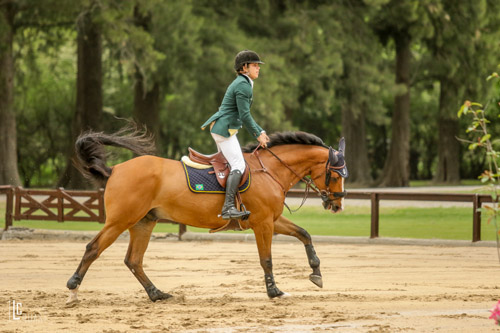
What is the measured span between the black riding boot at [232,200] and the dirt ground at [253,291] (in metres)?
Answer: 1.04

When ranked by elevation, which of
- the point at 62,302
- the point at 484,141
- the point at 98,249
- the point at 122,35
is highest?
the point at 122,35

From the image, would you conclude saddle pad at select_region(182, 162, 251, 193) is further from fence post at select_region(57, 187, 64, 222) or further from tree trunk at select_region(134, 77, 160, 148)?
tree trunk at select_region(134, 77, 160, 148)

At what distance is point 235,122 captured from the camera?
32.6ft

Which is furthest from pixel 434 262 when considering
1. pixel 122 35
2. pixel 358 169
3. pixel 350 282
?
pixel 358 169

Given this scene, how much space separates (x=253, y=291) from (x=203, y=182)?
1.69 metres

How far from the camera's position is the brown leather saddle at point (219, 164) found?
985 centimetres

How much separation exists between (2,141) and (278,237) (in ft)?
54.6

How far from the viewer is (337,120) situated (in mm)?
48562

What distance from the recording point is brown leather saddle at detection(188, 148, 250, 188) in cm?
985

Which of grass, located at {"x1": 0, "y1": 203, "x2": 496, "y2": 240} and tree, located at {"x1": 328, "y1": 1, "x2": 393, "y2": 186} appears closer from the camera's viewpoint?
grass, located at {"x1": 0, "y1": 203, "x2": 496, "y2": 240}

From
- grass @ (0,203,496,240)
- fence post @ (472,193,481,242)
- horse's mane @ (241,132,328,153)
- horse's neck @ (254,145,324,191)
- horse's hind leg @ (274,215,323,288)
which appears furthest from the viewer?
grass @ (0,203,496,240)

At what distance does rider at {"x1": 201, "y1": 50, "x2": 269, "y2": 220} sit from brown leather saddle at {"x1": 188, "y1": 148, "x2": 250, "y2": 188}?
11cm

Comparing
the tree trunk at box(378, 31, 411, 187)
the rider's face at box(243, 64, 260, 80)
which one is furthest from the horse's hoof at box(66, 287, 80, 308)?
the tree trunk at box(378, 31, 411, 187)

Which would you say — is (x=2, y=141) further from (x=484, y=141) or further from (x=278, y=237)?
(x=484, y=141)
